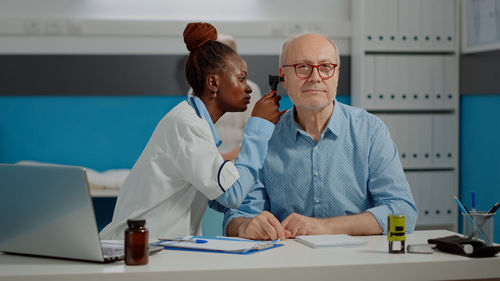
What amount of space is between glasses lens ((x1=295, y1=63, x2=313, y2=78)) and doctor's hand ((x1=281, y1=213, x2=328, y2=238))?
507mm

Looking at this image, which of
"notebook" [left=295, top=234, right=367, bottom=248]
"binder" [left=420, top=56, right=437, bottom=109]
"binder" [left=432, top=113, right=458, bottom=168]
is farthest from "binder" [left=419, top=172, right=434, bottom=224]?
"notebook" [left=295, top=234, right=367, bottom=248]

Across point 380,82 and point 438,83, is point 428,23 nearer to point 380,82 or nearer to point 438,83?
point 438,83

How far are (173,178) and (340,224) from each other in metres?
0.50

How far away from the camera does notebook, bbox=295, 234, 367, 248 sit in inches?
58.7

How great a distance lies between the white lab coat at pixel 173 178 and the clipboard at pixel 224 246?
168 millimetres

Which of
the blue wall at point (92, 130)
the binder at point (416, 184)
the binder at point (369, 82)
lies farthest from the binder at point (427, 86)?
the binder at point (416, 184)


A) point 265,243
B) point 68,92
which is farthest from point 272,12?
point 265,243

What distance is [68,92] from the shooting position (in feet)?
12.7

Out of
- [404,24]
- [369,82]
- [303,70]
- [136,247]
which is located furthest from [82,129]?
[136,247]

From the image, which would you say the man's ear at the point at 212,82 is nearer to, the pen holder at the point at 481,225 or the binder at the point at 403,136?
the pen holder at the point at 481,225

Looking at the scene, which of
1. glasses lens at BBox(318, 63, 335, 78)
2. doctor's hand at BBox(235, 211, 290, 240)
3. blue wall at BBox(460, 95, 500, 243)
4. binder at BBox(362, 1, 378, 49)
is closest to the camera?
doctor's hand at BBox(235, 211, 290, 240)

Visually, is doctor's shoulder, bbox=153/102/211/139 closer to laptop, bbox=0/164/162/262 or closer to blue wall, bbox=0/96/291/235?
laptop, bbox=0/164/162/262

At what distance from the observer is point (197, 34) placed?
A: 193cm

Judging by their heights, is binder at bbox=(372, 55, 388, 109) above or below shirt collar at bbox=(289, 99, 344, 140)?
above
